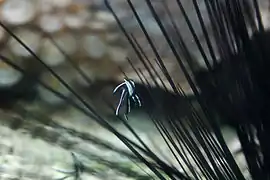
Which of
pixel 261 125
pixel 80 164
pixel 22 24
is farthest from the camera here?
pixel 22 24

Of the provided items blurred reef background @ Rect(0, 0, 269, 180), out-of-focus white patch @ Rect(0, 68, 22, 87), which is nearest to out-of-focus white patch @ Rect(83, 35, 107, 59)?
blurred reef background @ Rect(0, 0, 269, 180)

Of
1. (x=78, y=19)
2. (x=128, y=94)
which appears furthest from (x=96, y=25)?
(x=128, y=94)

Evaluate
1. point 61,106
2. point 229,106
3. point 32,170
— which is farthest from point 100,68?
point 229,106

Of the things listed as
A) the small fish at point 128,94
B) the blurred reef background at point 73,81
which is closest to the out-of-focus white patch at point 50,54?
the blurred reef background at point 73,81

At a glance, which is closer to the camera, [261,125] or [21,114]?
[261,125]

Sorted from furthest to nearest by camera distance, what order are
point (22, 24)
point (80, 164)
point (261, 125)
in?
point (22, 24) < point (80, 164) < point (261, 125)

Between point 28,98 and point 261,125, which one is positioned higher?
point 28,98

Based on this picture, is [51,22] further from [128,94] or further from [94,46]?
[128,94]

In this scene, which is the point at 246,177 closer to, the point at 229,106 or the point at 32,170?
the point at 229,106
